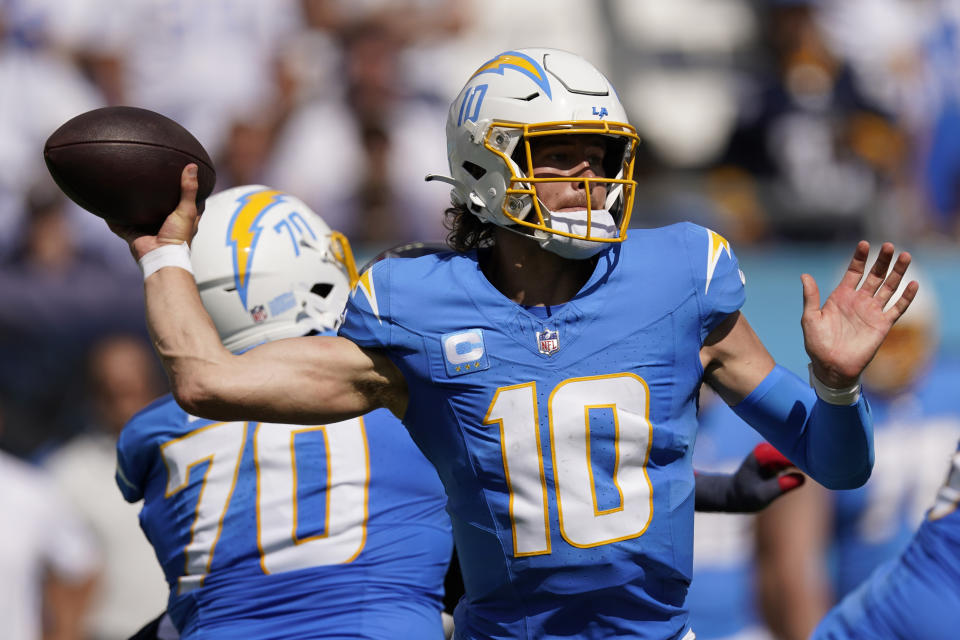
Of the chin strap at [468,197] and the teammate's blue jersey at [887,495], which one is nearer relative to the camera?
the chin strap at [468,197]

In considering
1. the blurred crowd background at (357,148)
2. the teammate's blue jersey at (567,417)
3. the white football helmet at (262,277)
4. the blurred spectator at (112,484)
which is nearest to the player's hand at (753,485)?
the teammate's blue jersey at (567,417)

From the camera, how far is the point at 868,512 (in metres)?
5.35

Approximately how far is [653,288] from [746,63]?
746cm

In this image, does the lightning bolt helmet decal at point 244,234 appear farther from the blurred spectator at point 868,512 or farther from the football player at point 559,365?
the blurred spectator at point 868,512

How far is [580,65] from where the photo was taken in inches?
109

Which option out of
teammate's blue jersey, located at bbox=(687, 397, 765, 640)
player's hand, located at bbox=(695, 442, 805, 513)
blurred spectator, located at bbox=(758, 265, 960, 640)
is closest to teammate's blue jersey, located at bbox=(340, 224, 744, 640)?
player's hand, located at bbox=(695, 442, 805, 513)

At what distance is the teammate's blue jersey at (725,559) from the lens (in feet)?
18.3

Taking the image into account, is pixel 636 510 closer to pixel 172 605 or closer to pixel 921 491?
pixel 172 605

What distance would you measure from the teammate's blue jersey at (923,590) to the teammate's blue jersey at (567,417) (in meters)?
1.01

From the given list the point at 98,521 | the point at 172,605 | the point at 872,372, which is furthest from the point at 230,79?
the point at 172,605

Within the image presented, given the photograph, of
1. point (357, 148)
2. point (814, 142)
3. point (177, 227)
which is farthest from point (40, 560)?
point (814, 142)

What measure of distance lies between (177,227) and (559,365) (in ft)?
2.81

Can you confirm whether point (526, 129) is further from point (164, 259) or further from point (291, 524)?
point (291, 524)

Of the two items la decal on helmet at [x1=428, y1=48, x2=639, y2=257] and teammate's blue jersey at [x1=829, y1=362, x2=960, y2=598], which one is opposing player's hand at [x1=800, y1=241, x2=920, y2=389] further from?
teammate's blue jersey at [x1=829, y1=362, x2=960, y2=598]
